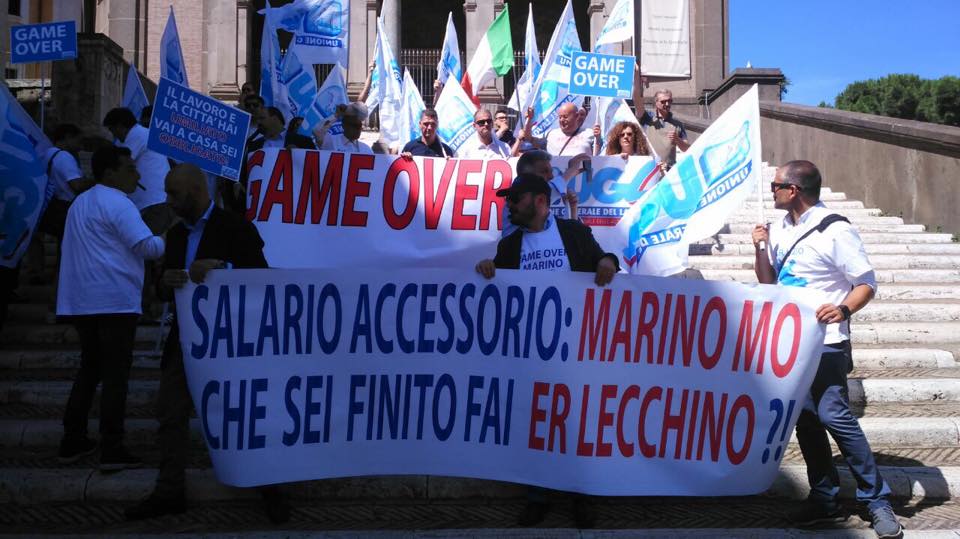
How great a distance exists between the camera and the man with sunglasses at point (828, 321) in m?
4.50

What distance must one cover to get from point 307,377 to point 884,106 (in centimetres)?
7533

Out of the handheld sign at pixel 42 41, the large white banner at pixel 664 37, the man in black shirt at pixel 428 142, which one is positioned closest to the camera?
the man in black shirt at pixel 428 142

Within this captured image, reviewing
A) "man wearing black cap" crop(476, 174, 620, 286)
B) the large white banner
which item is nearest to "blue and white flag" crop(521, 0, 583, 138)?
"man wearing black cap" crop(476, 174, 620, 286)

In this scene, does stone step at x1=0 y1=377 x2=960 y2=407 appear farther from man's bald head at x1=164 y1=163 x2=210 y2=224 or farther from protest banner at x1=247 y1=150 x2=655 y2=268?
man's bald head at x1=164 y1=163 x2=210 y2=224

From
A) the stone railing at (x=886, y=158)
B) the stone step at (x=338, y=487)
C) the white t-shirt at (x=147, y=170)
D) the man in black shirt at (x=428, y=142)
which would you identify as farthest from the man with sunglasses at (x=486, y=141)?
the stone railing at (x=886, y=158)

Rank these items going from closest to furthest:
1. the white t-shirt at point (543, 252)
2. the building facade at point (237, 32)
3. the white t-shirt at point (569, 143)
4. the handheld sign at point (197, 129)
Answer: the white t-shirt at point (543, 252), the handheld sign at point (197, 129), the white t-shirt at point (569, 143), the building facade at point (237, 32)

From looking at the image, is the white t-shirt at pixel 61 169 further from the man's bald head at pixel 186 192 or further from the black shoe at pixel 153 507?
the black shoe at pixel 153 507

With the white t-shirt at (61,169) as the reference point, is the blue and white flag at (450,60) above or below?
above

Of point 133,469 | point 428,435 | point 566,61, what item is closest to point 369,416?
point 428,435

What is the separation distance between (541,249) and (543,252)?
0.02 meters

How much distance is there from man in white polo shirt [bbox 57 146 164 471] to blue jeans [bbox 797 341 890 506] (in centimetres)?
391

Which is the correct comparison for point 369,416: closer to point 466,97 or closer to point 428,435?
point 428,435

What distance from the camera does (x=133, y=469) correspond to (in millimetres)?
5125

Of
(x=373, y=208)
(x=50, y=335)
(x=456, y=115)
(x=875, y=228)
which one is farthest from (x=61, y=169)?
(x=875, y=228)
